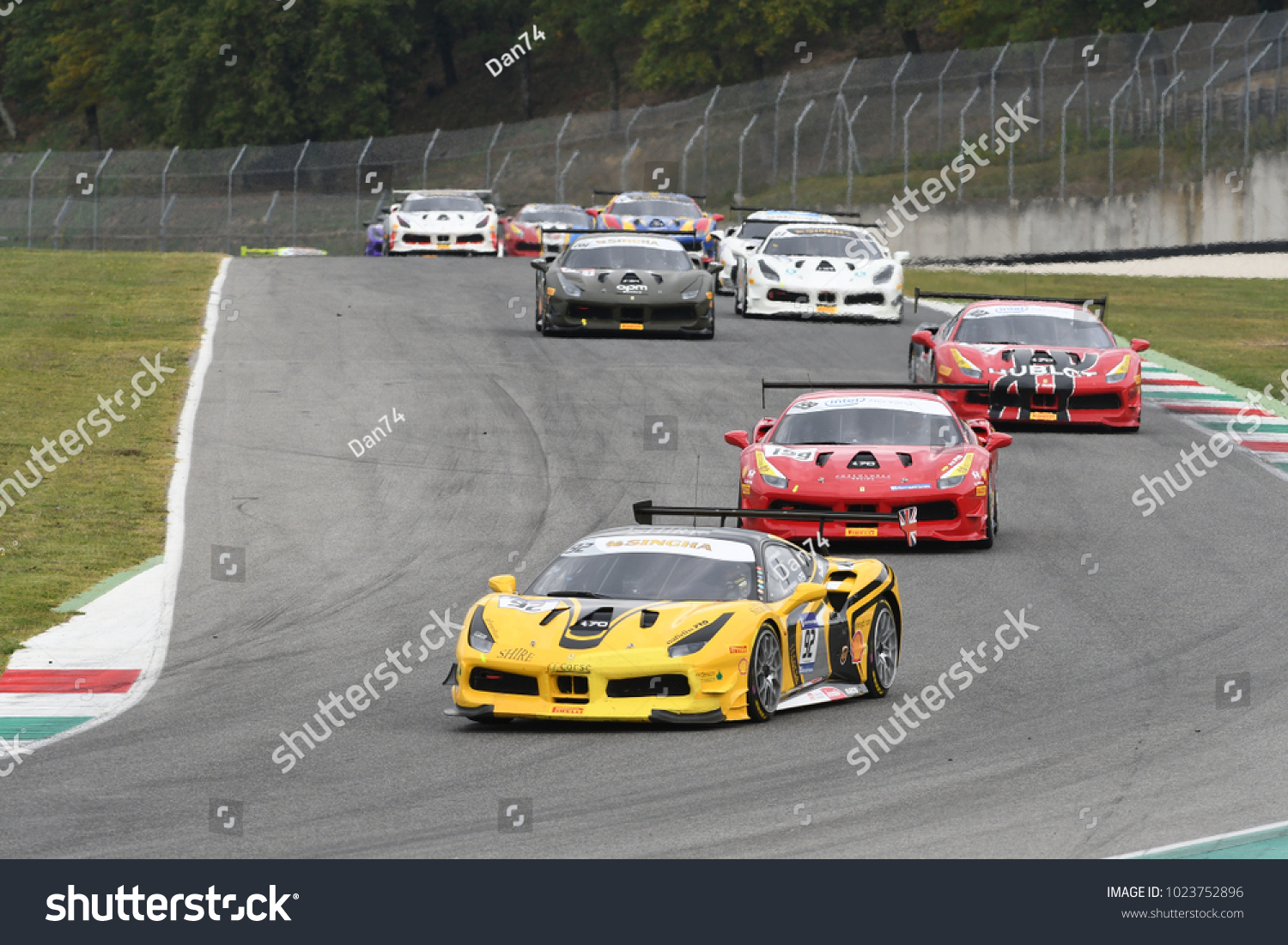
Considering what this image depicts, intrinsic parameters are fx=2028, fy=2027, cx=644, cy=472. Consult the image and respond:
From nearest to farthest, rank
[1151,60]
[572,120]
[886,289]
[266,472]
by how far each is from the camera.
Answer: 1. [266,472]
2. [886,289]
3. [1151,60]
4. [572,120]

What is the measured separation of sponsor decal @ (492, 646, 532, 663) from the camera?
34.4 ft

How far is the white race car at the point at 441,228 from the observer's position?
4166cm

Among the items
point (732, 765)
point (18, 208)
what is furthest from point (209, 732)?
point (18, 208)

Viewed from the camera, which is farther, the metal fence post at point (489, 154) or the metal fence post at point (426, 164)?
the metal fence post at point (489, 154)

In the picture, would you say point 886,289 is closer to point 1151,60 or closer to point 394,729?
point 1151,60

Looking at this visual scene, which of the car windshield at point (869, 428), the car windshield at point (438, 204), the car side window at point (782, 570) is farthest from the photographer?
the car windshield at point (438, 204)

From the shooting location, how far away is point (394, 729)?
10.6 metres

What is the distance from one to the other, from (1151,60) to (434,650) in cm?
3576

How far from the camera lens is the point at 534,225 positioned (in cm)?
4328

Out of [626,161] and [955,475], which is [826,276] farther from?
[626,161]

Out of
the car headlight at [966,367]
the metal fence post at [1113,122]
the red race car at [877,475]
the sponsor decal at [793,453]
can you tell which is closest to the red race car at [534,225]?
the metal fence post at [1113,122]

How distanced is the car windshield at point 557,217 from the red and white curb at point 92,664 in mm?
26287

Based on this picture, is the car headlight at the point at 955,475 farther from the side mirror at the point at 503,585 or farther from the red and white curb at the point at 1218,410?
the side mirror at the point at 503,585

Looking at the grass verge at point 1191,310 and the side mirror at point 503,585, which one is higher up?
the grass verge at point 1191,310
